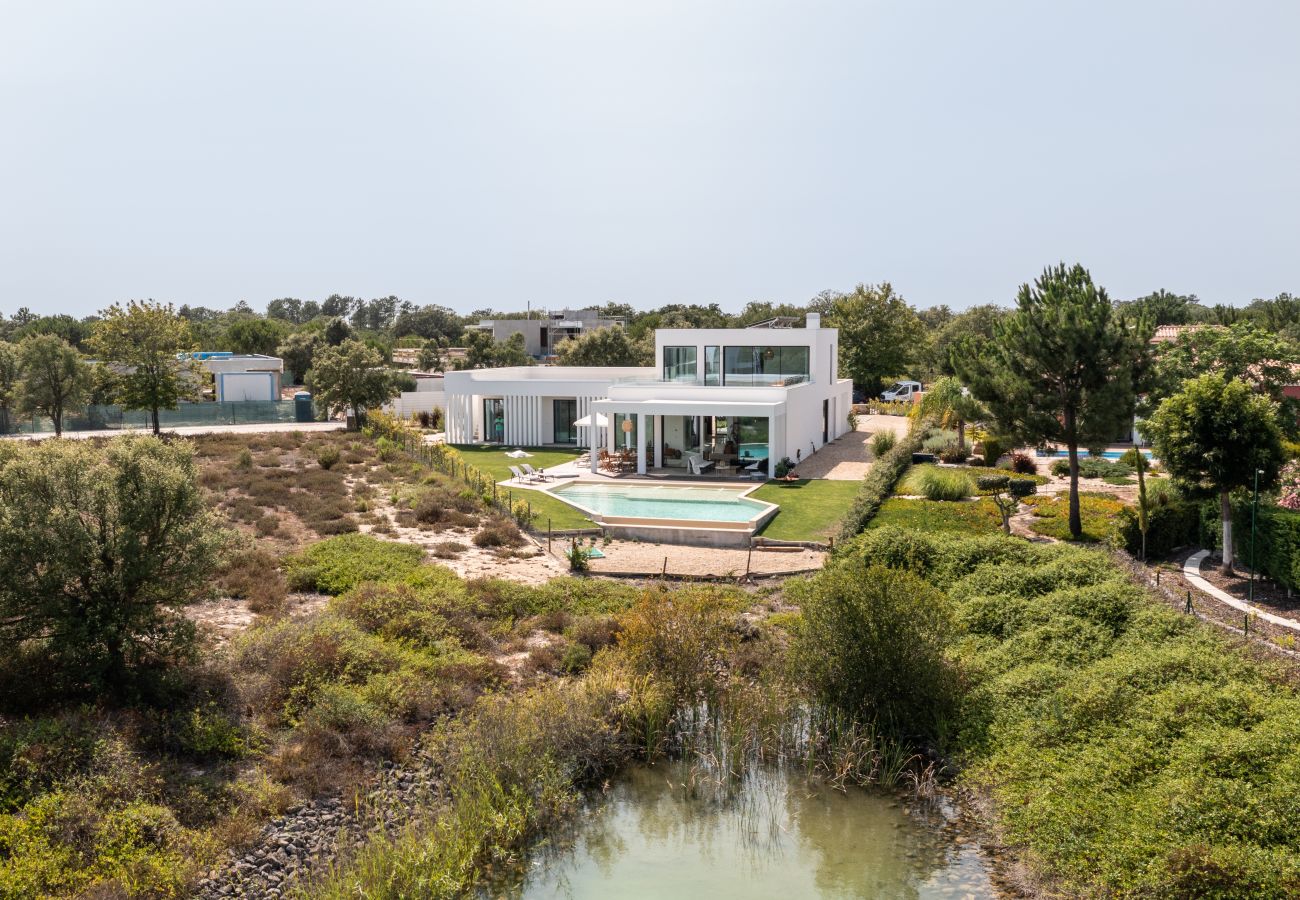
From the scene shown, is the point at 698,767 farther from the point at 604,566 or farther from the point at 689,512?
the point at 689,512

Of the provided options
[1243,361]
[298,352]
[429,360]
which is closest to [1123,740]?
[1243,361]

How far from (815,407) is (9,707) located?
1122 inches

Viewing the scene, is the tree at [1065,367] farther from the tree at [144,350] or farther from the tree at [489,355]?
the tree at [489,355]

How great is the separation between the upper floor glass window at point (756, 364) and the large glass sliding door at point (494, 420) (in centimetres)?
970

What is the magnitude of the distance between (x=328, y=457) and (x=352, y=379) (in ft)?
32.9

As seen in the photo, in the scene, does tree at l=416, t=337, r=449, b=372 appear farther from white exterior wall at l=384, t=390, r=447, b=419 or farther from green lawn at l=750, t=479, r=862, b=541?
green lawn at l=750, t=479, r=862, b=541

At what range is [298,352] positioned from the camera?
2598 inches

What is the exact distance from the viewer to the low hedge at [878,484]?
21.8m

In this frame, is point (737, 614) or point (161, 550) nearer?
point (161, 550)

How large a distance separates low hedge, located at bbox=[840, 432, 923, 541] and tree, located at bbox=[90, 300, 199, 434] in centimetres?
2446

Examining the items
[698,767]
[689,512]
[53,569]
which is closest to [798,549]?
[689,512]

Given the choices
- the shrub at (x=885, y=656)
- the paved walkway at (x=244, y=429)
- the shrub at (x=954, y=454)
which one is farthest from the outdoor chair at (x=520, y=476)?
the shrub at (x=885, y=656)

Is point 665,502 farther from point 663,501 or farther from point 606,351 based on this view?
point 606,351

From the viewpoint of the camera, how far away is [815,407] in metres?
35.9
